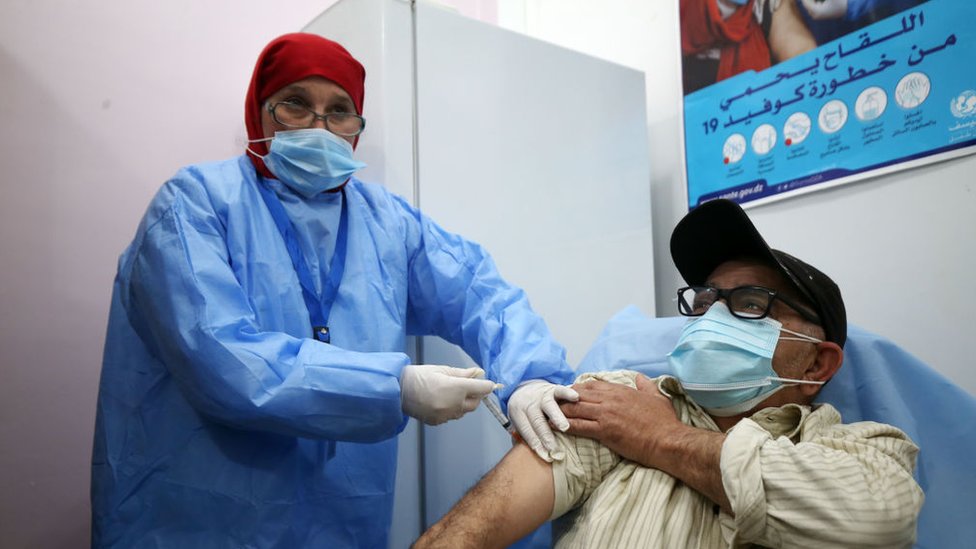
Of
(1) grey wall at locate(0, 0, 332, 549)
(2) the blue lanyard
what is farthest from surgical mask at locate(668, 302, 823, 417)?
(1) grey wall at locate(0, 0, 332, 549)

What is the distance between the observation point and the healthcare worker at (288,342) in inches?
42.0

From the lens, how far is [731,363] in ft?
3.77

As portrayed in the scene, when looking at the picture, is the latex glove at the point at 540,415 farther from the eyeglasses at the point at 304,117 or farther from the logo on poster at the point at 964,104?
the logo on poster at the point at 964,104

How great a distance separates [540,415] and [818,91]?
1.20 metres

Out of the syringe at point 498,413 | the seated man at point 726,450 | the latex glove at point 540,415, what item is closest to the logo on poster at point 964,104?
the seated man at point 726,450

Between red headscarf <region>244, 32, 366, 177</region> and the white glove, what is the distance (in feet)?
3.86

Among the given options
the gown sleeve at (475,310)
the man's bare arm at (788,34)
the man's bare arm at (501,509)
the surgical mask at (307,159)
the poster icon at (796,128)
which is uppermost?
the man's bare arm at (788,34)

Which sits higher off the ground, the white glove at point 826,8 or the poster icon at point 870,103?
the white glove at point 826,8

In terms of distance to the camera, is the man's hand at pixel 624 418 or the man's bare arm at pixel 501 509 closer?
the man's bare arm at pixel 501 509

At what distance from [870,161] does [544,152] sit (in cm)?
78

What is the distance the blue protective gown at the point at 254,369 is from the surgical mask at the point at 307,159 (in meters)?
0.04

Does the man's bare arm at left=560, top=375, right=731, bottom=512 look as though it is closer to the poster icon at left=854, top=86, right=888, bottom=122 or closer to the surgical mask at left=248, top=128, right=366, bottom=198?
the surgical mask at left=248, top=128, right=366, bottom=198

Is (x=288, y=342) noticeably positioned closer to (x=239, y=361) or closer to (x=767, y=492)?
(x=239, y=361)

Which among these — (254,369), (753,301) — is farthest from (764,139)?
(254,369)
